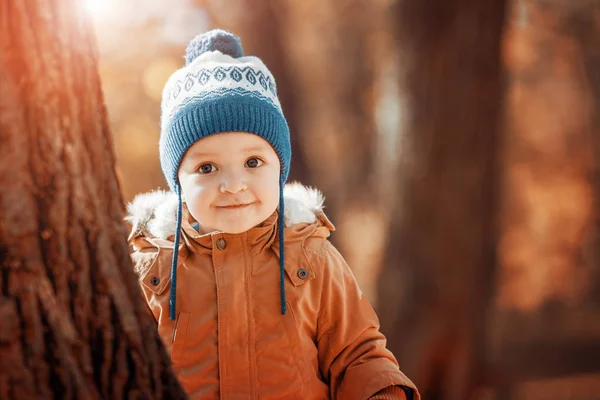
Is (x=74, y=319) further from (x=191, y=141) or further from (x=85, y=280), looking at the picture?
(x=191, y=141)

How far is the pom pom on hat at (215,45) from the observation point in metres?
2.37

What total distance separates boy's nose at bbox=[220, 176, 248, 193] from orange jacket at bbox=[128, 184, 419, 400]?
0.69 ft

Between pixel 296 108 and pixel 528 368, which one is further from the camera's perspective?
pixel 528 368

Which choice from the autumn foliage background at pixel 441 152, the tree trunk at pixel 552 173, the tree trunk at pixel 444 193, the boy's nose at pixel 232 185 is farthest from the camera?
the tree trunk at pixel 552 173

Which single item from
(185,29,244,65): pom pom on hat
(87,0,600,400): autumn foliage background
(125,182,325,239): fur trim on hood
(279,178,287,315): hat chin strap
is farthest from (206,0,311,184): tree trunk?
(279,178,287,315): hat chin strap

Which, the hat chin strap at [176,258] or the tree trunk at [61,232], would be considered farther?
the hat chin strap at [176,258]

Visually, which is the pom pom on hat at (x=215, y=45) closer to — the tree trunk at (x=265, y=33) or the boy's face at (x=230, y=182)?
the boy's face at (x=230, y=182)

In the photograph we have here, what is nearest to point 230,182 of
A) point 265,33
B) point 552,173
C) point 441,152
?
point 441,152

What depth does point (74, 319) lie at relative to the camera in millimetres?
1660

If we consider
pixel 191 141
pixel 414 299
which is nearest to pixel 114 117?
pixel 414 299

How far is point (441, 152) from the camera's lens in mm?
4613

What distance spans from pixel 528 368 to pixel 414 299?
125 inches

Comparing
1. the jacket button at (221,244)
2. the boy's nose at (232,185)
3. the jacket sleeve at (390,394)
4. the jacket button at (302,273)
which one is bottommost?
the jacket sleeve at (390,394)

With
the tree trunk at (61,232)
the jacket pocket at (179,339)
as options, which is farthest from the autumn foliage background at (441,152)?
the jacket pocket at (179,339)
